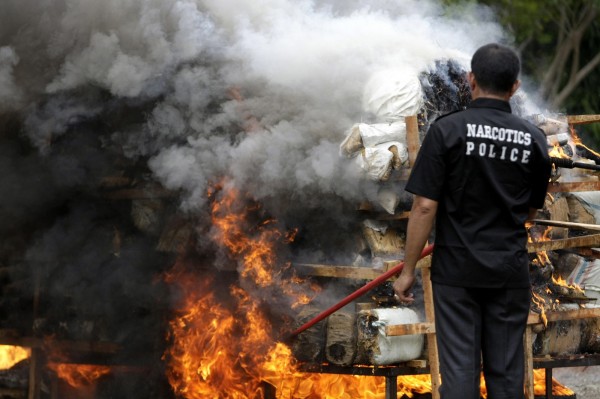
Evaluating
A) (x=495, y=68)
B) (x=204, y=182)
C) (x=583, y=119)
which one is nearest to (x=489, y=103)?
(x=495, y=68)

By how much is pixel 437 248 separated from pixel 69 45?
12.1 ft

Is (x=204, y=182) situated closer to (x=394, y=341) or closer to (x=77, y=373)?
(x=394, y=341)

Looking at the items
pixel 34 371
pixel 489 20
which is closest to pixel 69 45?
pixel 34 371

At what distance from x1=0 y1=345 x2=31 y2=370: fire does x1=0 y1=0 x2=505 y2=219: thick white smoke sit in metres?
1.92

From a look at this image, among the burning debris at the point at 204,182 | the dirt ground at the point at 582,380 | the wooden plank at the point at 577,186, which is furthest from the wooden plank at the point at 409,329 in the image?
the dirt ground at the point at 582,380

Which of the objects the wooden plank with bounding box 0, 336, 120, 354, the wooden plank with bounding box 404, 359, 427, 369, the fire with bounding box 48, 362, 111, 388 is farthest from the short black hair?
the fire with bounding box 48, 362, 111, 388

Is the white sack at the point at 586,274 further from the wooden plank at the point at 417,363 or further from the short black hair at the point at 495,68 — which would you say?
the short black hair at the point at 495,68

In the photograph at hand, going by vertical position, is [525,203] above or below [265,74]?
below

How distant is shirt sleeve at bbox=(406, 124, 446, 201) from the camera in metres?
3.76

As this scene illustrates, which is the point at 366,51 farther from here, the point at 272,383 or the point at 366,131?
the point at 272,383

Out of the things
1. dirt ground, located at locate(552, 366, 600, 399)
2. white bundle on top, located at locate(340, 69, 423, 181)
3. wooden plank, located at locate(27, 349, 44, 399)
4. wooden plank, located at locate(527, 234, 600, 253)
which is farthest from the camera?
dirt ground, located at locate(552, 366, 600, 399)

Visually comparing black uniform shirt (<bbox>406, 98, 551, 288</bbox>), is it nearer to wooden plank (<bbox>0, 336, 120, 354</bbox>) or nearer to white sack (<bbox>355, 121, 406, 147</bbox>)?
white sack (<bbox>355, 121, 406, 147</bbox>)

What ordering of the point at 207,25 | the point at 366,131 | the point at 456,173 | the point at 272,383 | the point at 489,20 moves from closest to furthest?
the point at 456,173, the point at 366,131, the point at 272,383, the point at 207,25, the point at 489,20

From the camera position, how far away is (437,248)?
396 cm
